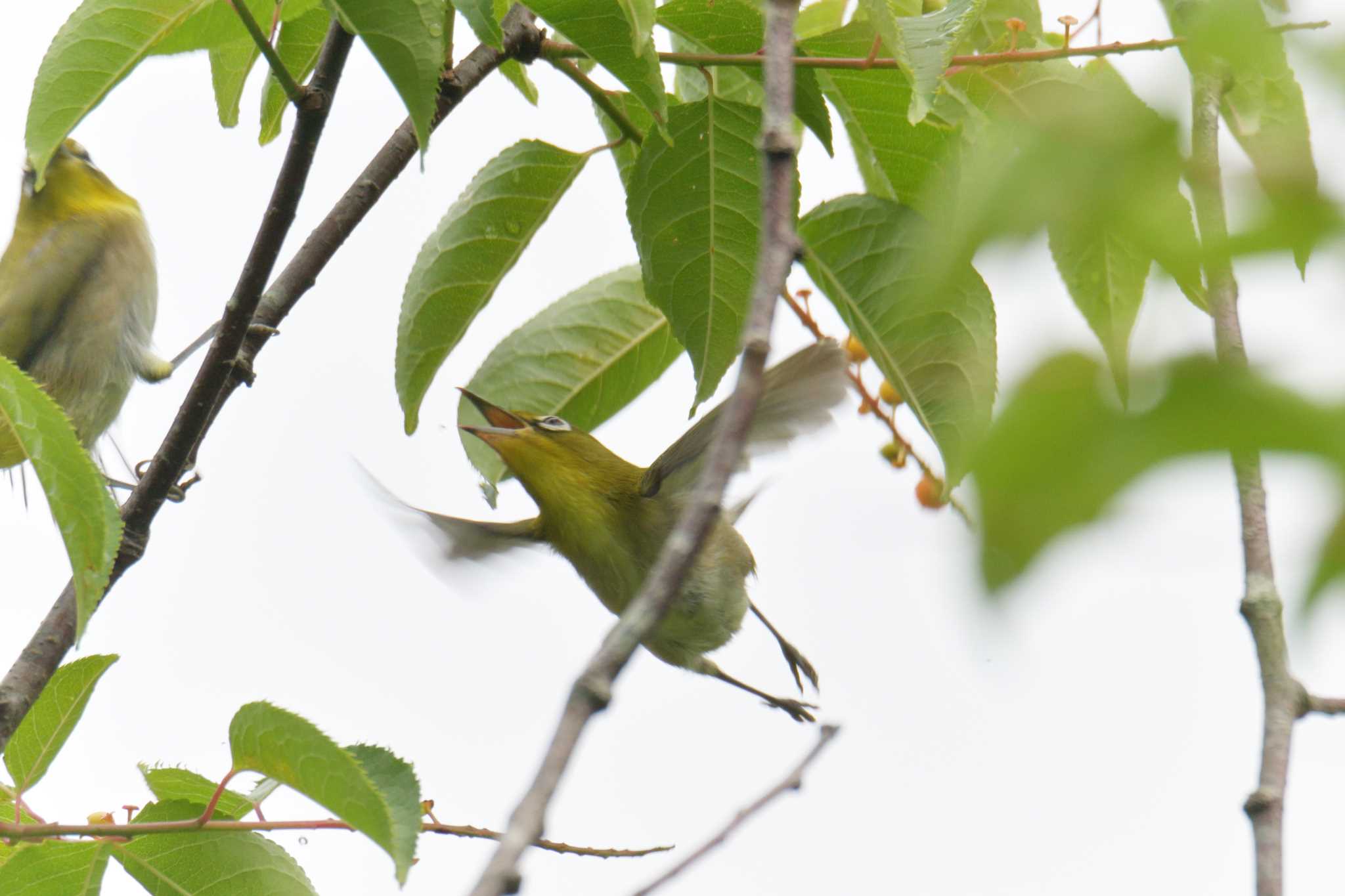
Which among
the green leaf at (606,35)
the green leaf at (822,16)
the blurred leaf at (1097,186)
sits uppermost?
the green leaf at (822,16)

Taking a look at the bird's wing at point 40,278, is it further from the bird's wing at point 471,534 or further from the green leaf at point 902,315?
the green leaf at point 902,315

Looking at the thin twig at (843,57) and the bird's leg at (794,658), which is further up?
the thin twig at (843,57)

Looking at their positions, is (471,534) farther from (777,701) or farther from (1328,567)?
(1328,567)

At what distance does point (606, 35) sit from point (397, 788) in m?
1.13

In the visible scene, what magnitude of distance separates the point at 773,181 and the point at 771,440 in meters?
2.28

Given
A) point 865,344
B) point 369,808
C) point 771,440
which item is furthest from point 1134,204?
point 771,440

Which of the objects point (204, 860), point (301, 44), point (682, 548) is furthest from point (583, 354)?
point (682, 548)

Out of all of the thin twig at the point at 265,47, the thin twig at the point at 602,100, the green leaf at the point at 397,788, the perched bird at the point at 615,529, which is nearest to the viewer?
the green leaf at the point at 397,788

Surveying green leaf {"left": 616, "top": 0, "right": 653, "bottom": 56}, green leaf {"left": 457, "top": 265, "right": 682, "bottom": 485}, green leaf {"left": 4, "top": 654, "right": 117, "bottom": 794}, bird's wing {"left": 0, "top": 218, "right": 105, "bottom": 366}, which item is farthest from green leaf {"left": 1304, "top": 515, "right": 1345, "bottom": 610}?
bird's wing {"left": 0, "top": 218, "right": 105, "bottom": 366}

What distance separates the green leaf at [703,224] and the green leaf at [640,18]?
0.50 metres

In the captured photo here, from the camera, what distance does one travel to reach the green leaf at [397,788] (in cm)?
174

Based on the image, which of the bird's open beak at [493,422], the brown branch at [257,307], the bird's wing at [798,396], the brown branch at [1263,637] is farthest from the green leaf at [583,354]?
the brown branch at [1263,637]

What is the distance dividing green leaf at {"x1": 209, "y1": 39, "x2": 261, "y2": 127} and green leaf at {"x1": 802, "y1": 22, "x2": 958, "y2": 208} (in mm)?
1133

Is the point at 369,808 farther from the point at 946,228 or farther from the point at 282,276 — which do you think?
the point at 946,228
